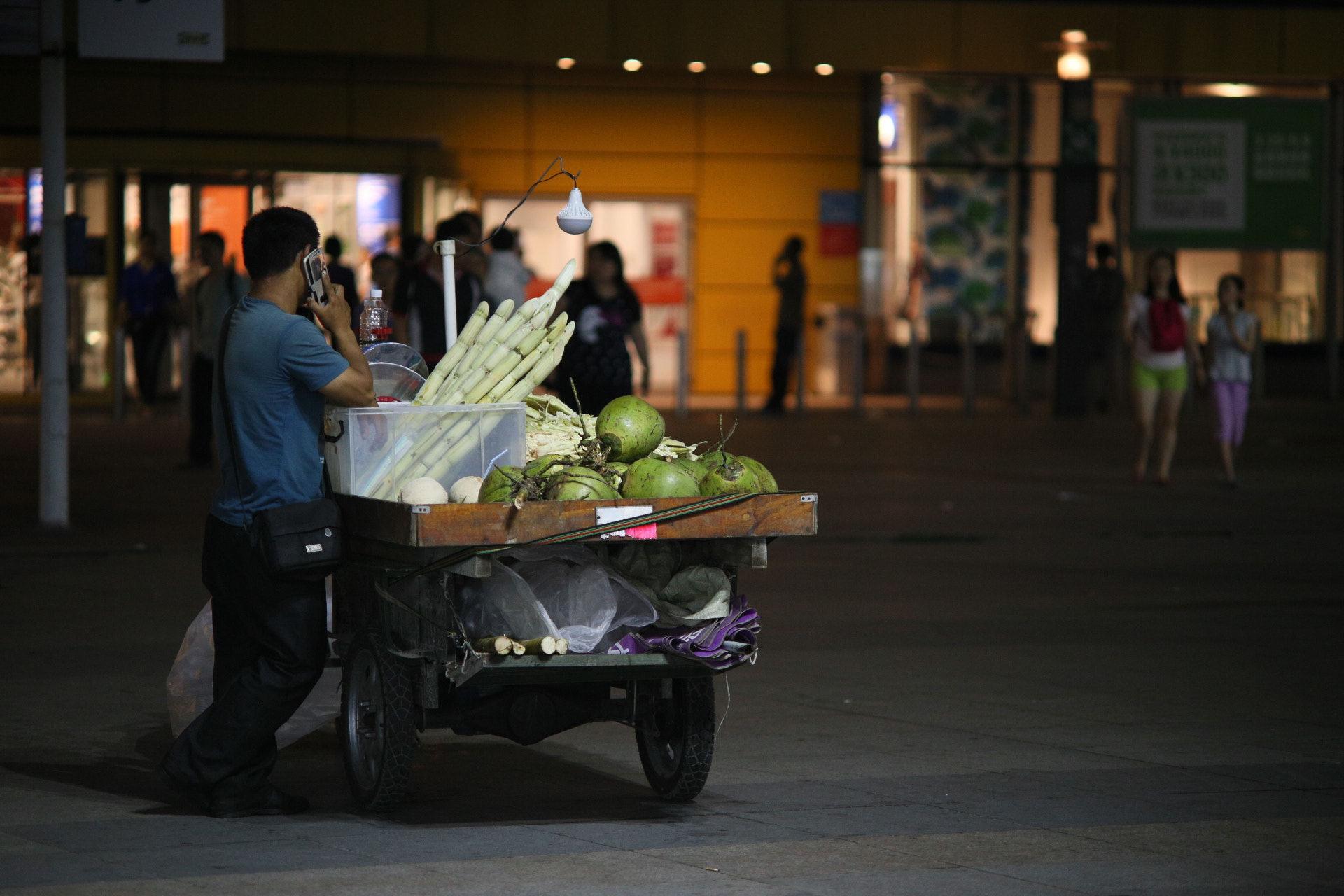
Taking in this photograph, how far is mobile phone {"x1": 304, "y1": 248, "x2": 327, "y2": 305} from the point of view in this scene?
569 cm

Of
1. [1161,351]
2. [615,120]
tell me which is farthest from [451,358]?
[615,120]

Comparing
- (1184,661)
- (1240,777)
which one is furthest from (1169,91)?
(1240,777)

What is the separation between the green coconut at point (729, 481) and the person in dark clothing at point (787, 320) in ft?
56.7

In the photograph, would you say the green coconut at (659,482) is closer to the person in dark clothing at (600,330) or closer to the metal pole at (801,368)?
the person in dark clothing at (600,330)

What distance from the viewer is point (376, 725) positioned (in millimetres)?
5738

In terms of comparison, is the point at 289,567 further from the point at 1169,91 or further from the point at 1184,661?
the point at 1169,91

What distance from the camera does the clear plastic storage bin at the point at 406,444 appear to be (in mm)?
5688

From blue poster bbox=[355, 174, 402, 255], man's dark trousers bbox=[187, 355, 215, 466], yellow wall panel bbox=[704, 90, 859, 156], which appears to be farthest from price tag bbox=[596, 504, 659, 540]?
yellow wall panel bbox=[704, 90, 859, 156]

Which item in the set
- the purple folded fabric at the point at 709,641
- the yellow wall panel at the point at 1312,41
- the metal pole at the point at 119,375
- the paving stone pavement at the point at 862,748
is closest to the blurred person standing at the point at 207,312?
the paving stone pavement at the point at 862,748

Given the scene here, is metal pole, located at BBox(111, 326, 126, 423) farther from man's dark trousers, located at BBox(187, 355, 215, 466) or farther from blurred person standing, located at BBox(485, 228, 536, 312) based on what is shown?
blurred person standing, located at BBox(485, 228, 536, 312)

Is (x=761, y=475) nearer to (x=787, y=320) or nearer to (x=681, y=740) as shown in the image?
(x=681, y=740)

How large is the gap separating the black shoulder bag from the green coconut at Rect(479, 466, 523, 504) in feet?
1.57

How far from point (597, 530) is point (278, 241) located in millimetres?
1425

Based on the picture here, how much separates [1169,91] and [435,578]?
79.8ft
